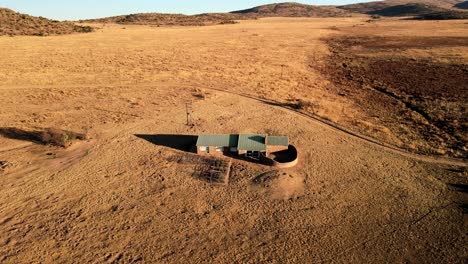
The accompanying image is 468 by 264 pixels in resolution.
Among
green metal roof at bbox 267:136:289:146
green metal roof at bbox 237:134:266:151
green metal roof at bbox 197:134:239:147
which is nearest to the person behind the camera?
green metal roof at bbox 237:134:266:151

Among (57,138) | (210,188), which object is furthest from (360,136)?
(57,138)

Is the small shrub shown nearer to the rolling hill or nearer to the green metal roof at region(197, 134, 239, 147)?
the green metal roof at region(197, 134, 239, 147)

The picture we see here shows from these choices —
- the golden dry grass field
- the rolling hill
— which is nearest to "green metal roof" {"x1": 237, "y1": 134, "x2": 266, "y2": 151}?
the golden dry grass field

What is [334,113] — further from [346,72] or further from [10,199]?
[10,199]

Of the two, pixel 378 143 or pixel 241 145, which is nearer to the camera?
pixel 241 145

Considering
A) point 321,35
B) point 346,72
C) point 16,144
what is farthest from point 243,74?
point 321,35

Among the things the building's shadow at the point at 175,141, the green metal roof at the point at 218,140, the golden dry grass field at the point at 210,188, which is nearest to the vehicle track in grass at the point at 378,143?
the golden dry grass field at the point at 210,188

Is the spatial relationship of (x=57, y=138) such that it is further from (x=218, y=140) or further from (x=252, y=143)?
(x=252, y=143)
